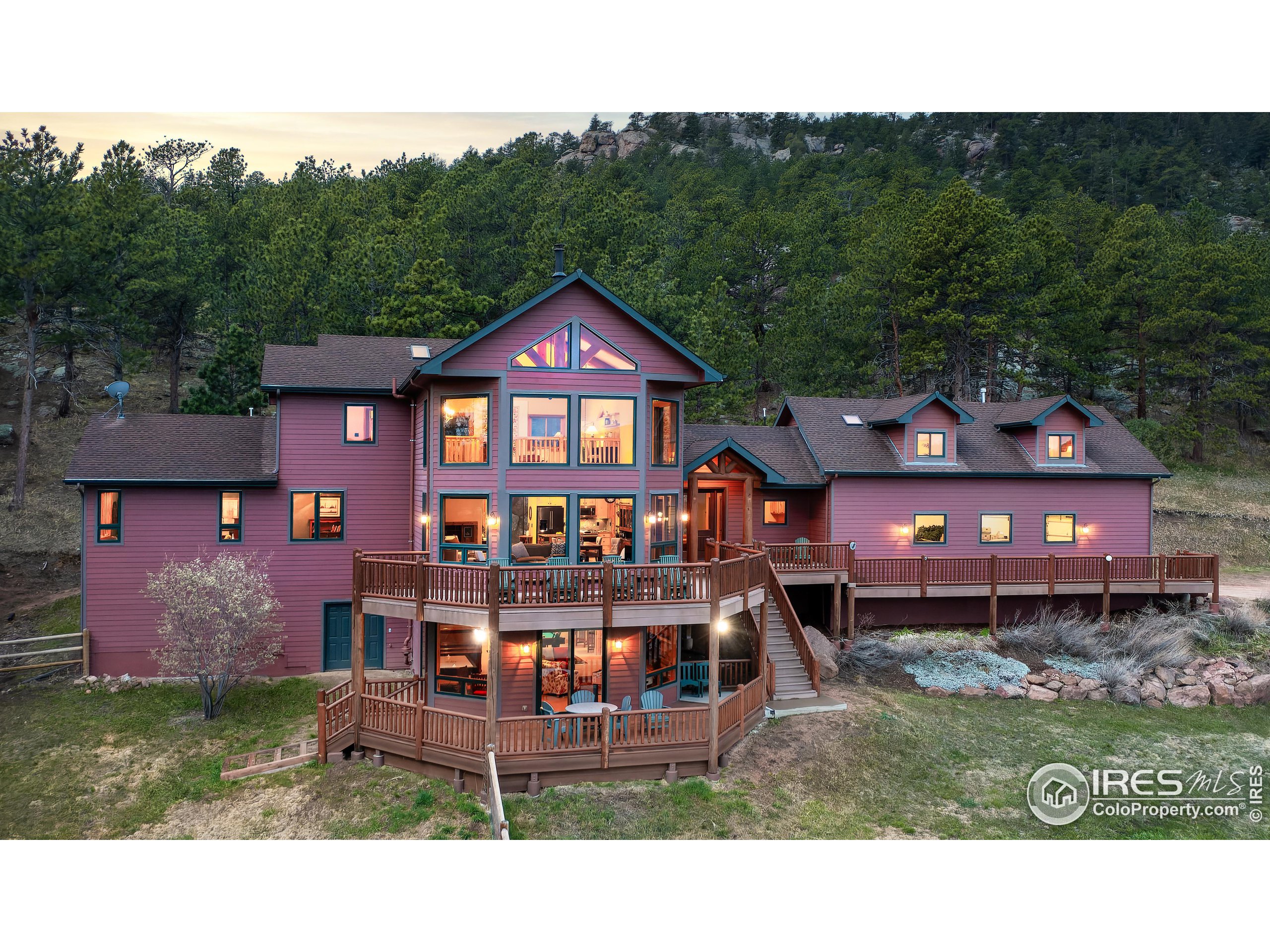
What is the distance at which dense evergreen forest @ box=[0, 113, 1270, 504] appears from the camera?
1105 inches

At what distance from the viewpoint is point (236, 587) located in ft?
51.9

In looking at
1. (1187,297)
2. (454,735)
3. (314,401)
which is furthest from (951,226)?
(454,735)

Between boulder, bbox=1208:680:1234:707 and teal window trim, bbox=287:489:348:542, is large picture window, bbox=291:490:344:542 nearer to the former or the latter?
teal window trim, bbox=287:489:348:542

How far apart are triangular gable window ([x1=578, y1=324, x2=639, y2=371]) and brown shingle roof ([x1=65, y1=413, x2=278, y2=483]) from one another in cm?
886

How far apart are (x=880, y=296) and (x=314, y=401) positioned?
88.0ft

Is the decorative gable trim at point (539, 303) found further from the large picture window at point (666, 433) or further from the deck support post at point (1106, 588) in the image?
the deck support post at point (1106, 588)

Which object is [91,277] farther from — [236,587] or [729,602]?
[729,602]

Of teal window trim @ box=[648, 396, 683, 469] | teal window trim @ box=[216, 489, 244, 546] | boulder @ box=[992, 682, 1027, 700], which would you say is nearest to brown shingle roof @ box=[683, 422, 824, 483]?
teal window trim @ box=[648, 396, 683, 469]

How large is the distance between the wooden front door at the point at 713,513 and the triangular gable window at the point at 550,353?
8.13 m

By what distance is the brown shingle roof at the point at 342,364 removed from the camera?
1800 centimetres

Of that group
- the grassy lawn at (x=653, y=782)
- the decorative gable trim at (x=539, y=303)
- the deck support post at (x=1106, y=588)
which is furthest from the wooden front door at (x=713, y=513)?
the deck support post at (x=1106, y=588)

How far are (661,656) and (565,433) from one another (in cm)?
549

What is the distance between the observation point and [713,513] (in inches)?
859

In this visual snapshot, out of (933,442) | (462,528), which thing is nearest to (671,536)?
(462,528)
